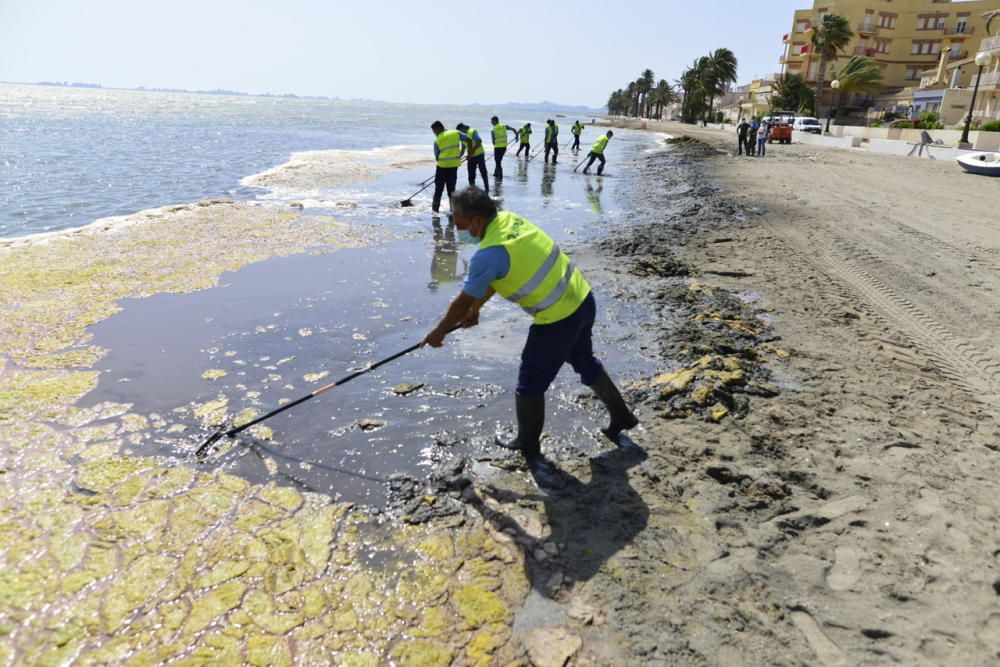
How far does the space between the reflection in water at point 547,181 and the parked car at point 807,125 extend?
2760 centimetres

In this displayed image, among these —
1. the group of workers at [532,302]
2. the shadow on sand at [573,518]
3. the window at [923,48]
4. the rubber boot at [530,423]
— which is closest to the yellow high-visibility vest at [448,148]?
the group of workers at [532,302]

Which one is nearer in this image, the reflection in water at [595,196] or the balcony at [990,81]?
the reflection in water at [595,196]

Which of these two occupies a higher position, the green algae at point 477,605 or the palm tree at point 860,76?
the palm tree at point 860,76

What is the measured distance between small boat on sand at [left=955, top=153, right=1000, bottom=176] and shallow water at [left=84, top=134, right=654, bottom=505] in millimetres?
16165

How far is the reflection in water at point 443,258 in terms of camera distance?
24.0 feet

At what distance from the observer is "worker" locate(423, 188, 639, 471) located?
2986mm

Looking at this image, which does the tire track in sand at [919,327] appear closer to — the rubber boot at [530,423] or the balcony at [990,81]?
the rubber boot at [530,423]

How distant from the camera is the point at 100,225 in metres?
9.88

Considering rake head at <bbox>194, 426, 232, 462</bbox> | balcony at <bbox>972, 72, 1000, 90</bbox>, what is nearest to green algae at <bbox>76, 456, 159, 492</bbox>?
rake head at <bbox>194, 426, 232, 462</bbox>

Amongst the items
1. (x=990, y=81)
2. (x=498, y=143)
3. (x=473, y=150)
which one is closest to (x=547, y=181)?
(x=498, y=143)

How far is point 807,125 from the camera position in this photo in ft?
133

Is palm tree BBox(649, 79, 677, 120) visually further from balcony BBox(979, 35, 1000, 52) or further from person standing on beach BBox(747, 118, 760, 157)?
person standing on beach BBox(747, 118, 760, 157)

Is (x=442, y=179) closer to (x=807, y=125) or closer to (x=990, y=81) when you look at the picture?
(x=807, y=125)

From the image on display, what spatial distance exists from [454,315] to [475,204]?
614 mm
